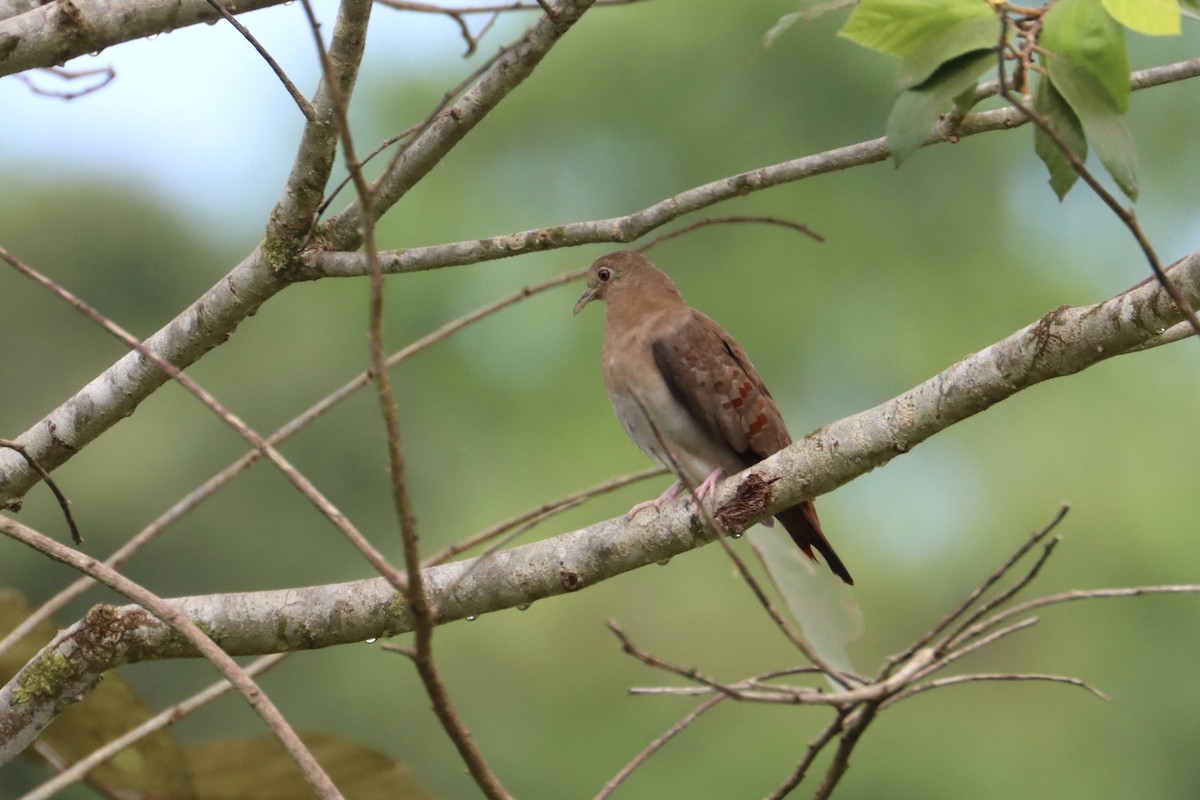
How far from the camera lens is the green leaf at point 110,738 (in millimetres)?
2764

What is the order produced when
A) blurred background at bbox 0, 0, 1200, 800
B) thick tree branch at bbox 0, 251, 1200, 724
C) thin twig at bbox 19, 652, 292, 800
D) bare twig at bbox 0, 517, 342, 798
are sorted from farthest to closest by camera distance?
blurred background at bbox 0, 0, 1200, 800, thick tree branch at bbox 0, 251, 1200, 724, thin twig at bbox 19, 652, 292, 800, bare twig at bbox 0, 517, 342, 798

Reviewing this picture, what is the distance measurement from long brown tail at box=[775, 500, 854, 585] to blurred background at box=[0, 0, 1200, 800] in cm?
468

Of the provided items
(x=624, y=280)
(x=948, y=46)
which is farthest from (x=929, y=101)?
(x=624, y=280)

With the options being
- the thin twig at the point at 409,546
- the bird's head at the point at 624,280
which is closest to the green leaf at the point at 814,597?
the bird's head at the point at 624,280

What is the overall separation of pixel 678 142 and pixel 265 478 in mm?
5811

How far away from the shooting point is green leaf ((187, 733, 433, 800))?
9.10 ft

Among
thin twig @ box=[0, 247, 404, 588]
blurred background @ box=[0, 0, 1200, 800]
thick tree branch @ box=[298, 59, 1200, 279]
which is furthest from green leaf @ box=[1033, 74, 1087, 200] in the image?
blurred background @ box=[0, 0, 1200, 800]

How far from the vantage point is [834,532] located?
1165 centimetres

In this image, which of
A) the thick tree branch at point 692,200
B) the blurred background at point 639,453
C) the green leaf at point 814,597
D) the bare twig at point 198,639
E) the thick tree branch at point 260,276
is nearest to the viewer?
the bare twig at point 198,639

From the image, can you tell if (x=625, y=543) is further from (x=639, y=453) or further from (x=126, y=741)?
(x=639, y=453)

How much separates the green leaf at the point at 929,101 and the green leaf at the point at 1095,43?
0.32 feet

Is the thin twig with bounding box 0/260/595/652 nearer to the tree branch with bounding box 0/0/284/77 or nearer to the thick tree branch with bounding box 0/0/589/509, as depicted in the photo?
the thick tree branch with bounding box 0/0/589/509

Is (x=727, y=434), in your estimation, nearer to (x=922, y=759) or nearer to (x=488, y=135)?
(x=922, y=759)

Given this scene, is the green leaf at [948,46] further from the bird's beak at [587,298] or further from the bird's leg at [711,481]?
the bird's beak at [587,298]
